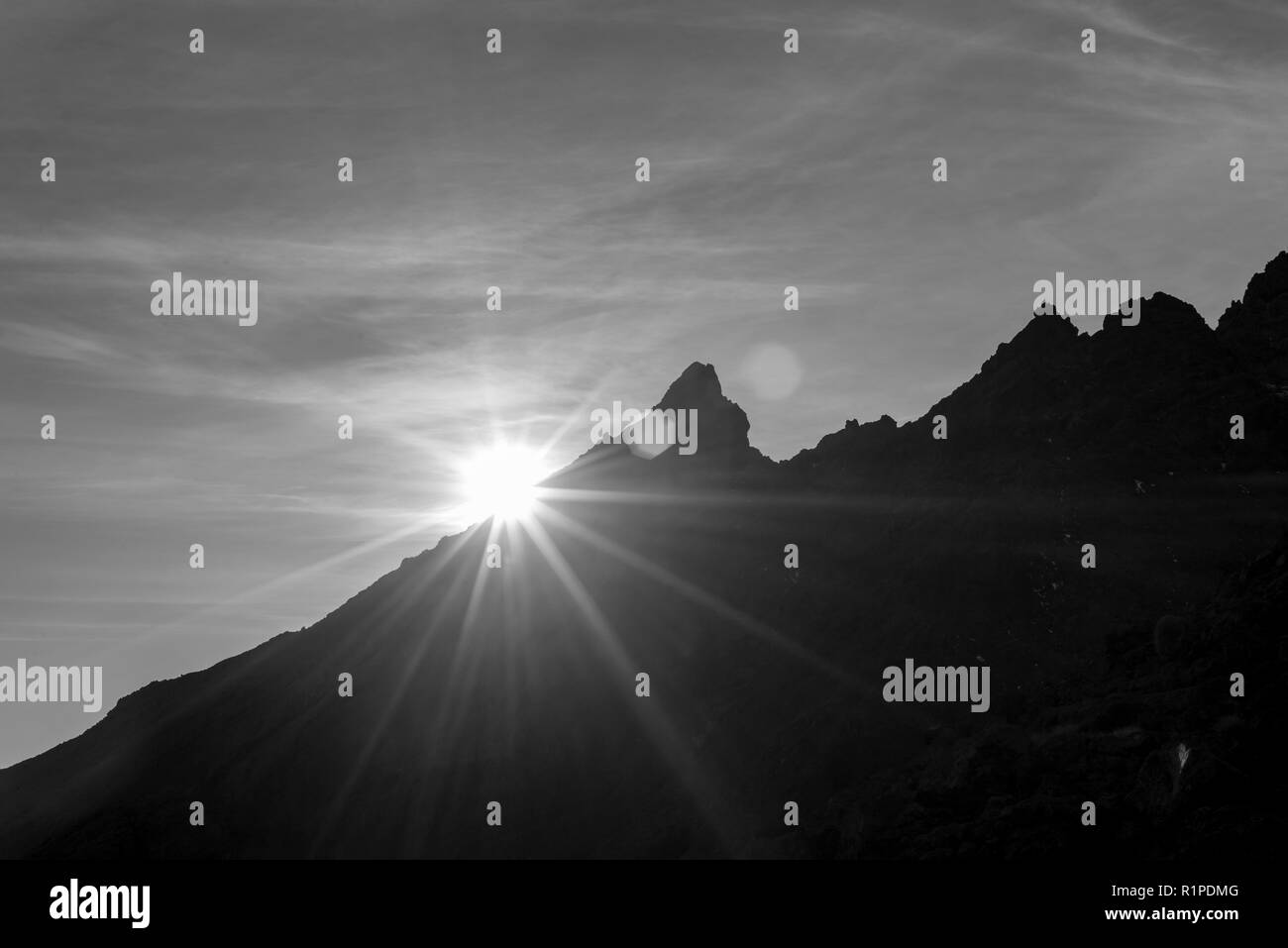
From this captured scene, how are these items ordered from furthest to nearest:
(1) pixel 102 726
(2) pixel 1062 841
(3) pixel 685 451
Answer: (1) pixel 102 726 → (3) pixel 685 451 → (2) pixel 1062 841

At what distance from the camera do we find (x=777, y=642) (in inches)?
3575

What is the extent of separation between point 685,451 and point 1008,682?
37531mm

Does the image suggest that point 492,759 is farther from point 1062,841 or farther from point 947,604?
point 1062,841

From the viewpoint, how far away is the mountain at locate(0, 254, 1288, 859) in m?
70.0

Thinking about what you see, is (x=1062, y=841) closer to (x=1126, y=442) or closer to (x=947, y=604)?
(x=947, y=604)

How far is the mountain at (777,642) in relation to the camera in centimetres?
7000

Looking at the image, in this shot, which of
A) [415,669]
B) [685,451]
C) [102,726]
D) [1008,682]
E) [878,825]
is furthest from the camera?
[102,726]

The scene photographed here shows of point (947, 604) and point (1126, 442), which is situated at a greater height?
point (1126, 442)

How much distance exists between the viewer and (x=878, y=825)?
2475 inches
